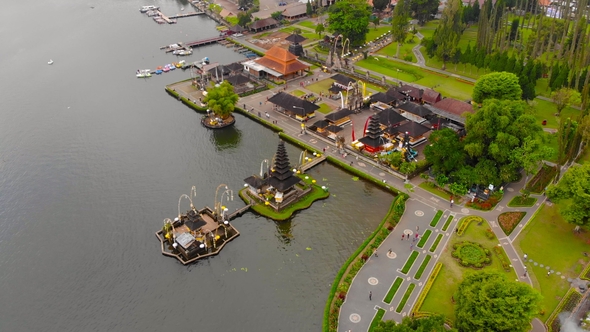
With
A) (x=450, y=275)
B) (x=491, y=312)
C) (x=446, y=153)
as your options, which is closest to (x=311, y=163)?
(x=446, y=153)

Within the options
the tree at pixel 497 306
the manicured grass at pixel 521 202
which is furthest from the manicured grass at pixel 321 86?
the tree at pixel 497 306

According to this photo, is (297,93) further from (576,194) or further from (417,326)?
(417,326)

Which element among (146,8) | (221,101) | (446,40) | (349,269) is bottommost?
(349,269)

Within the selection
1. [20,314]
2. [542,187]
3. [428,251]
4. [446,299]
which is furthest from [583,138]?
[20,314]

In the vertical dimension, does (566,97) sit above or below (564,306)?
above

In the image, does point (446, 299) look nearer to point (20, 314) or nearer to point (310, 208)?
point (310, 208)

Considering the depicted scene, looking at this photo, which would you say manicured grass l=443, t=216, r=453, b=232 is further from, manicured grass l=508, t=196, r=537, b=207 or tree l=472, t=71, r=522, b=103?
tree l=472, t=71, r=522, b=103
